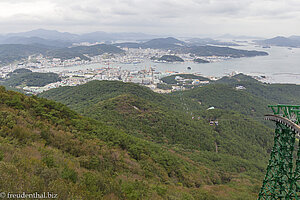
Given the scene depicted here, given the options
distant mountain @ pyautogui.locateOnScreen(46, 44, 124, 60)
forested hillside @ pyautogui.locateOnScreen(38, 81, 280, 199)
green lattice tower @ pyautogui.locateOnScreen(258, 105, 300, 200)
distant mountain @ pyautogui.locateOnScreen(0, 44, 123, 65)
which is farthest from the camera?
distant mountain @ pyautogui.locateOnScreen(46, 44, 124, 60)

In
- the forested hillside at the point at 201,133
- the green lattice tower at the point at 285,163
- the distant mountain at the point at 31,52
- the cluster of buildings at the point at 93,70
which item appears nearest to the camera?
the green lattice tower at the point at 285,163

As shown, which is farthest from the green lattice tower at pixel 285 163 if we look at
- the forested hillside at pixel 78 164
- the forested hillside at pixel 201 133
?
the forested hillside at pixel 201 133

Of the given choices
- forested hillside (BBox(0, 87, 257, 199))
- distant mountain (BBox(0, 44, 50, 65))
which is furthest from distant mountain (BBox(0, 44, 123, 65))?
forested hillside (BBox(0, 87, 257, 199))

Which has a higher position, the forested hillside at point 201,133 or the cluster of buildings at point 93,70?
the cluster of buildings at point 93,70

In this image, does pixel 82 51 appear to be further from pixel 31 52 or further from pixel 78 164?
pixel 78 164

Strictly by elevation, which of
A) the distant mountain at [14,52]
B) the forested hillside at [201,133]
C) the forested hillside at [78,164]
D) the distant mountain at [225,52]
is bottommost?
the forested hillside at [201,133]

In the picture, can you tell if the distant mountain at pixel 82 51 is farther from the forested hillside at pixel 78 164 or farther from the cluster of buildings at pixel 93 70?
the forested hillside at pixel 78 164

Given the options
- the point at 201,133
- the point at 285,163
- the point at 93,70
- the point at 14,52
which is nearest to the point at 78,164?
the point at 285,163

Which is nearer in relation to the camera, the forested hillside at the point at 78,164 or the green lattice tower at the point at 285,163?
the forested hillside at the point at 78,164

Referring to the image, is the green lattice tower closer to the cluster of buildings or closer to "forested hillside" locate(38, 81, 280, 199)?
"forested hillside" locate(38, 81, 280, 199)

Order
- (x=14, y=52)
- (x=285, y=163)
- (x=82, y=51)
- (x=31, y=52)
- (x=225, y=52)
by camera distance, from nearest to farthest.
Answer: (x=285, y=163) → (x=14, y=52) → (x=31, y=52) → (x=225, y=52) → (x=82, y=51)
